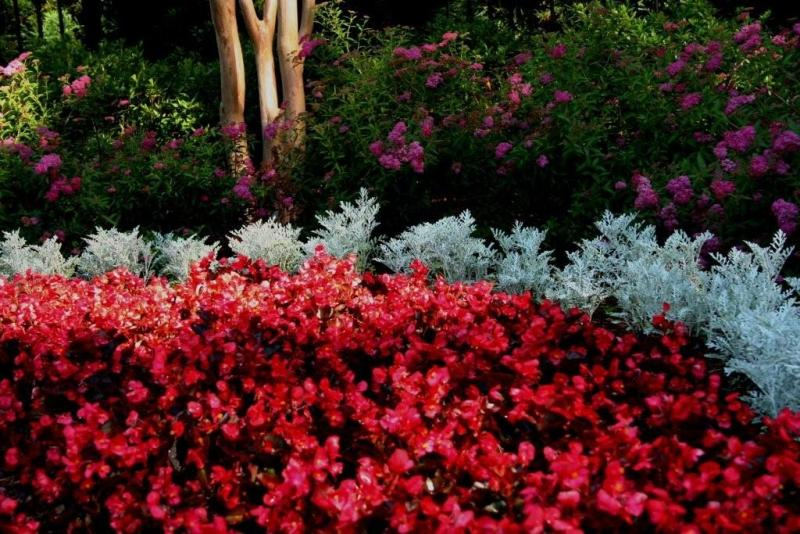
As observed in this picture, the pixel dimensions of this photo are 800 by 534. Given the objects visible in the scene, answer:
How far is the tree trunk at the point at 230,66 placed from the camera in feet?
24.3

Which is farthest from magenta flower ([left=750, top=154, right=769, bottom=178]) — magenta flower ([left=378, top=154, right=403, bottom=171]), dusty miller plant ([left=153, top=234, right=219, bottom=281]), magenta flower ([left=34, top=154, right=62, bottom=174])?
magenta flower ([left=34, top=154, right=62, bottom=174])

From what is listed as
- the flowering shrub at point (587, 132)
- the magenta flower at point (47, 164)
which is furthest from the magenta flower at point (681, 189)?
the magenta flower at point (47, 164)

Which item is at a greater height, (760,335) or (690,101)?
(690,101)

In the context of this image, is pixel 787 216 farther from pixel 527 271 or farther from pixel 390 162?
pixel 390 162

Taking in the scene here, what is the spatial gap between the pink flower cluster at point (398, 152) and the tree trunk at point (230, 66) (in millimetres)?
1763

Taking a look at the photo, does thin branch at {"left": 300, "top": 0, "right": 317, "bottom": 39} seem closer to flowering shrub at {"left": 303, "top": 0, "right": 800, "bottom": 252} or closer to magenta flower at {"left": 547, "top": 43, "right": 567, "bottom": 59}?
Answer: flowering shrub at {"left": 303, "top": 0, "right": 800, "bottom": 252}

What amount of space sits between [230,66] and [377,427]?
237 inches

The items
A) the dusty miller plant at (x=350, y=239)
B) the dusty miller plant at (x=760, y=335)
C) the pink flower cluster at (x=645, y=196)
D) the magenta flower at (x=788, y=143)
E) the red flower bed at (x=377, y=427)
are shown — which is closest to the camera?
the red flower bed at (x=377, y=427)

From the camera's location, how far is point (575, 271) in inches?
155

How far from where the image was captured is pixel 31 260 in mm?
5031

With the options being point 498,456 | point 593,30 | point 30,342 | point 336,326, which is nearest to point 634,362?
point 498,456

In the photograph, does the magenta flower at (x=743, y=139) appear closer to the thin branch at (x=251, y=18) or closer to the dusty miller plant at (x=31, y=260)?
the dusty miller plant at (x=31, y=260)

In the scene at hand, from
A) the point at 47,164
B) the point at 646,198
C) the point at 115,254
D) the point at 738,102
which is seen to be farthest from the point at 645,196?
the point at 47,164

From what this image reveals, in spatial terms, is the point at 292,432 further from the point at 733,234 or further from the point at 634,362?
the point at 733,234
